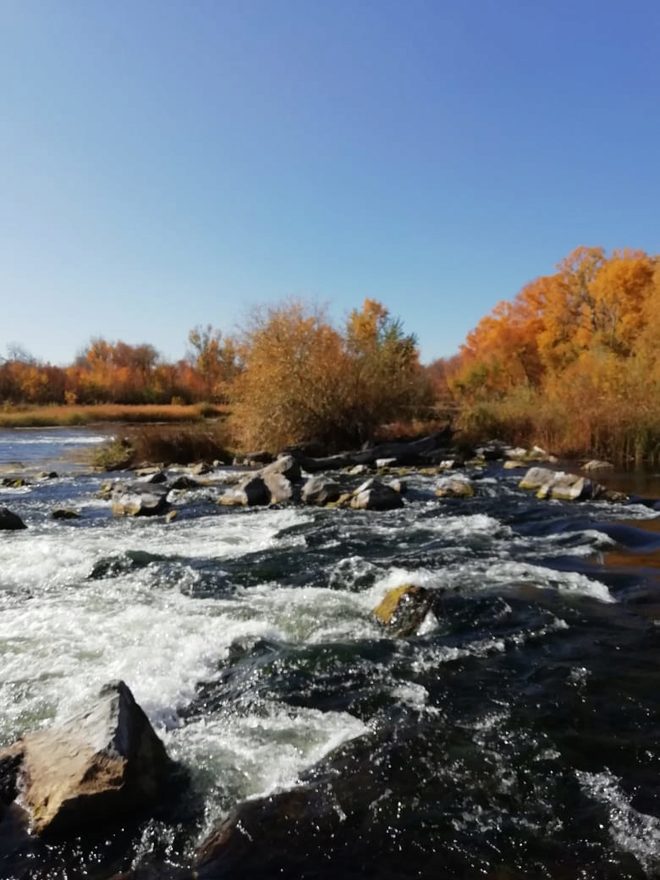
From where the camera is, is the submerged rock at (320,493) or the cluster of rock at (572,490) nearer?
the cluster of rock at (572,490)

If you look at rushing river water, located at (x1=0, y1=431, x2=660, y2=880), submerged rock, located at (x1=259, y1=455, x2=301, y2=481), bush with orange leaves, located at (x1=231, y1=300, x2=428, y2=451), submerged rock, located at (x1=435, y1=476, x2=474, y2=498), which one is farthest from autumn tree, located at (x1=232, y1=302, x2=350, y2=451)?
rushing river water, located at (x1=0, y1=431, x2=660, y2=880)

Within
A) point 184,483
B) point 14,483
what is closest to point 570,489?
Result: point 184,483

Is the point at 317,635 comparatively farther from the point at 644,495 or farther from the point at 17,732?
the point at 644,495

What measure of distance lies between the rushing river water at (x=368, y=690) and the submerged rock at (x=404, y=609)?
16cm

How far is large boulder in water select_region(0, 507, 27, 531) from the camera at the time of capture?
1173 centimetres

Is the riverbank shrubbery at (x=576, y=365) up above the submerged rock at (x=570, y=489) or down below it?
above

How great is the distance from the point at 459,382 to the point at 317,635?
3793 cm

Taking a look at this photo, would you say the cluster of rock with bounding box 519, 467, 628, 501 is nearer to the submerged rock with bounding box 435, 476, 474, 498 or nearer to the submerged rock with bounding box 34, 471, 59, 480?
the submerged rock with bounding box 435, 476, 474, 498

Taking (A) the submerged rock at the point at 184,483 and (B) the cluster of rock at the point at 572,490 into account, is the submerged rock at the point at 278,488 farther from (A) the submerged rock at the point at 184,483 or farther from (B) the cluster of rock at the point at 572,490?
(B) the cluster of rock at the point at 572,490

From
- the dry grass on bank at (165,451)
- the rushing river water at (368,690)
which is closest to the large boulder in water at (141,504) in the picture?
the rushing river water at (368,690)

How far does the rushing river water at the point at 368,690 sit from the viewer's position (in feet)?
10.9

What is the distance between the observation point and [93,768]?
3.52m

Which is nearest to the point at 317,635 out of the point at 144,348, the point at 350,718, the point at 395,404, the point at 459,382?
the point at 350,718

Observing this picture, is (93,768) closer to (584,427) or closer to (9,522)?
(9,522)
